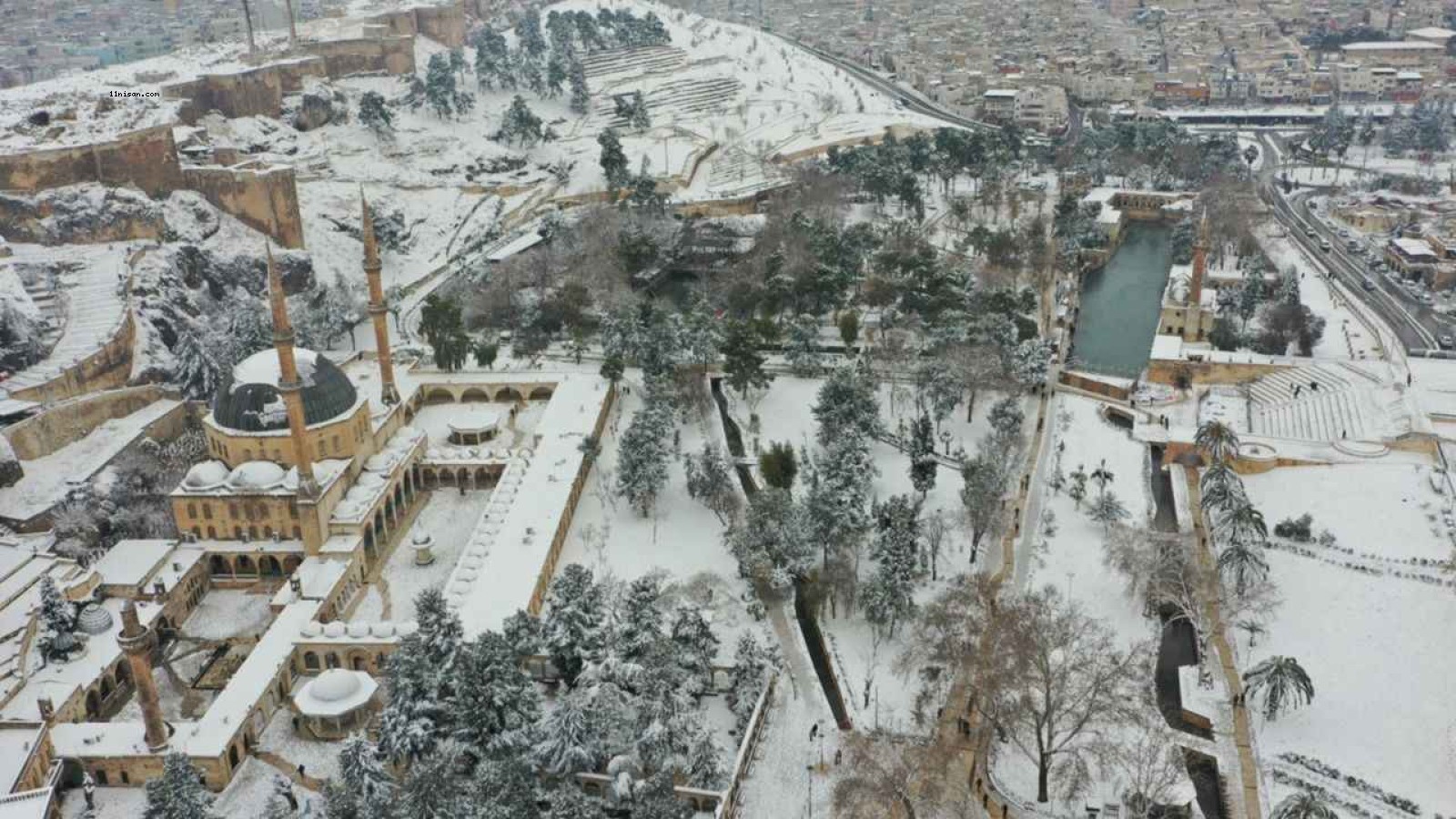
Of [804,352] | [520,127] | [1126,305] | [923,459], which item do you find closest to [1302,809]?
[923,459]

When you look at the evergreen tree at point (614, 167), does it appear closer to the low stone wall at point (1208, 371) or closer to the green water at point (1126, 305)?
the green water at point (1126, 305)

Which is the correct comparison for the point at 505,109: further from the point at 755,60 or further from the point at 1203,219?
the point at 1203,219

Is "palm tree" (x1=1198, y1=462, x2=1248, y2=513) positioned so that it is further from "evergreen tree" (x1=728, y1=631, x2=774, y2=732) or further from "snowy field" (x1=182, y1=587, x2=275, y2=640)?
"snowy field" (x1=182, y1=587, x2=275, y2=640)

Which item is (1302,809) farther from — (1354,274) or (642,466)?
(1354,274)

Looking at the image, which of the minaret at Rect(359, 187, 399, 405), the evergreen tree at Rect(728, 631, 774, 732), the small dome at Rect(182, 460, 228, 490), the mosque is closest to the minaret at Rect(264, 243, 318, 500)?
the mosque

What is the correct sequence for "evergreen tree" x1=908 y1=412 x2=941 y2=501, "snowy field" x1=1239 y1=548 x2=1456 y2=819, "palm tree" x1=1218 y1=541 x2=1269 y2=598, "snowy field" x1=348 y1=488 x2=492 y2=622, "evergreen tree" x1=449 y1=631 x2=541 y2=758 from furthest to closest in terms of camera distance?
"evergreen tree" x1=908 y1=412 x2=941 y2=501 < "snowy field" x1=348 y1=488 x2=492 y2=622 < "palm tree" x1=1218 y1=541 x2=1269 y2=598 < "snowy field" x1=1239 y1=548 x2=1456 y2=819 < "evergreen tree" x1=449 y1=631 x2=541 y2=758

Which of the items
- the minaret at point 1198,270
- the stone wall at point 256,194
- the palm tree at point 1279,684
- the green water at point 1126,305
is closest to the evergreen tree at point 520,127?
the stone wall at point 256,194

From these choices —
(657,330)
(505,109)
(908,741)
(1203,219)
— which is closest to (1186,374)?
(1203,219)
